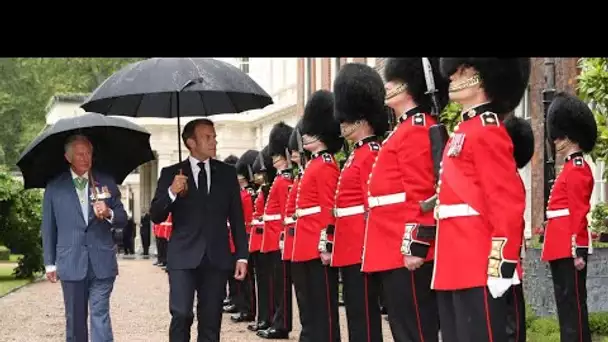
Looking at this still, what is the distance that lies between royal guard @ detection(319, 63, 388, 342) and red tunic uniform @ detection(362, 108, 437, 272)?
758mm

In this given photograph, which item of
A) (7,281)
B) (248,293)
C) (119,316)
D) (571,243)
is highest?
(571,243)

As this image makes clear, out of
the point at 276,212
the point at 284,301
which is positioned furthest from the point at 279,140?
the point at 284,301

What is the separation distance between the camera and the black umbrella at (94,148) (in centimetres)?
706

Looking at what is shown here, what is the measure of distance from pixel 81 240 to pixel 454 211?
305 cm

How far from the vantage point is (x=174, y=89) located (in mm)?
6535

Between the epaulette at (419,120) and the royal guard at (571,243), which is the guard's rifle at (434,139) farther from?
the royal guard at (571,243)

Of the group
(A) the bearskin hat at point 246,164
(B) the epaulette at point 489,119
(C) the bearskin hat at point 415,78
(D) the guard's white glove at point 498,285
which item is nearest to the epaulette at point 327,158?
(C) the bearskin hat at point 415,78

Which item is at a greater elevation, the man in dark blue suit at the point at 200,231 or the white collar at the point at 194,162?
the white collar at the point at 194,162

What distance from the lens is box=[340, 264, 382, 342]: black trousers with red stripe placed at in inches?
267

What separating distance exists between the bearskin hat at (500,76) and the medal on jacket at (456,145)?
255 millimetres

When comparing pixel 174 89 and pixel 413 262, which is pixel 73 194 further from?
pixel 413 262

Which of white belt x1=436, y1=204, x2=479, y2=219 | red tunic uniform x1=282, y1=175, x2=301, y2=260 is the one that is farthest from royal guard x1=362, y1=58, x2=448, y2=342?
red tunic uniform x1=282, y1=175, x2=301, y2=260

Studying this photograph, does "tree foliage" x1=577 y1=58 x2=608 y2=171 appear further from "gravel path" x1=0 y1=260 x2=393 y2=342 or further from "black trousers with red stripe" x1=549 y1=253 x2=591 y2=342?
"gravel path" x1=0 y1=260 x2=393 y2=342
